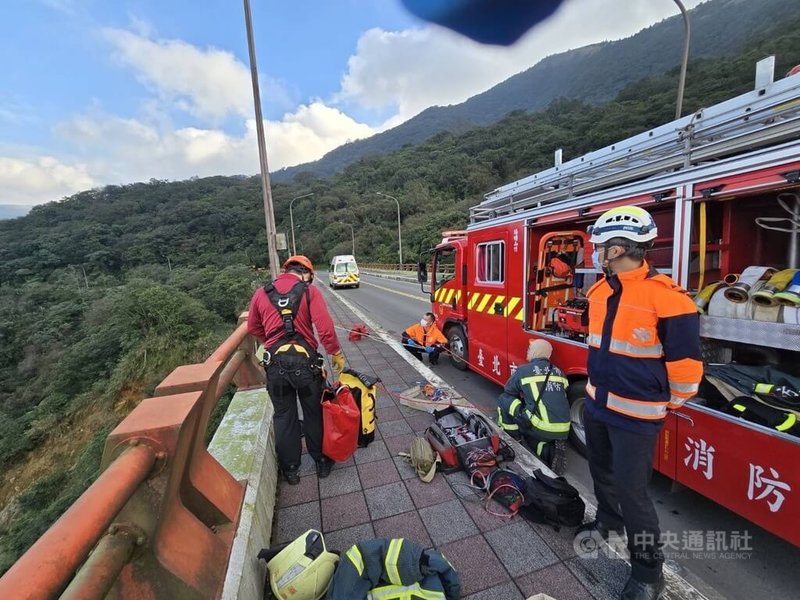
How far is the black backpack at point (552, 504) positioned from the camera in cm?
251

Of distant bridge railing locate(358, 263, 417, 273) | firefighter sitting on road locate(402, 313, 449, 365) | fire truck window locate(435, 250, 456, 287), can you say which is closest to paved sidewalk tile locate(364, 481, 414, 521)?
firefighter sitting on road locate(402, 313, 449, 365)

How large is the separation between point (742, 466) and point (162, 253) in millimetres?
73947

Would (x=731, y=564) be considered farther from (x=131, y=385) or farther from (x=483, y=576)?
(x=131, y=385)

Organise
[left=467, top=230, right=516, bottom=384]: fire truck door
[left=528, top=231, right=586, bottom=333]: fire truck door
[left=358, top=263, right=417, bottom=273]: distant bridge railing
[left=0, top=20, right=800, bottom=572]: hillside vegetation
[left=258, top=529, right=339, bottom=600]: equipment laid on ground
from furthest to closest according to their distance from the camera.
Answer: [left=358, top=263, right=417, bottom=273]: distant bridge railing, [left=0, top=20, right=800, bottom=572]: hillside vegetation, [left=467, top=230, right=516, bottom=384]: fire truck door, [left=528, top=231, right=586, bottom=333]: fire truck door, [left=258, top=529, right=339, bottom=600]: equipment laid on ground

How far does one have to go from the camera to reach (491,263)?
17.1 feet

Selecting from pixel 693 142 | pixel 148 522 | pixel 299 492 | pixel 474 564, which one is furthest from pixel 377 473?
pixel 693 142

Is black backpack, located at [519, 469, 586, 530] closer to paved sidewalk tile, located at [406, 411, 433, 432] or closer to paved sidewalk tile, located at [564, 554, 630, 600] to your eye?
paved sidewalk tile, located at [564, 554, 630, 600]

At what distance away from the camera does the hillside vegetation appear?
13320 millimetres

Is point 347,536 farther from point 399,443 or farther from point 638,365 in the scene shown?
point 638,365

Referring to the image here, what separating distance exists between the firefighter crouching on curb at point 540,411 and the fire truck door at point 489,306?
1308 millimetres

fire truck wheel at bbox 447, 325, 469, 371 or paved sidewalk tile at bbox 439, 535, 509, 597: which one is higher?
fire truck wheel at bbox 447, 325, 469, 371

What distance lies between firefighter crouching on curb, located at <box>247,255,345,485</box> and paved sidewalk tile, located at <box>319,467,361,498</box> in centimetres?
7

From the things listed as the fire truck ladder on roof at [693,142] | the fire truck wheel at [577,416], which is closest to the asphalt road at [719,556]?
the fire truck wheel at [577,416]

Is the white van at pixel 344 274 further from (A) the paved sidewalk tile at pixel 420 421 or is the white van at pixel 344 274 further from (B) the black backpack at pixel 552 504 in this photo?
(B) the black backpack at pixel 552 504
